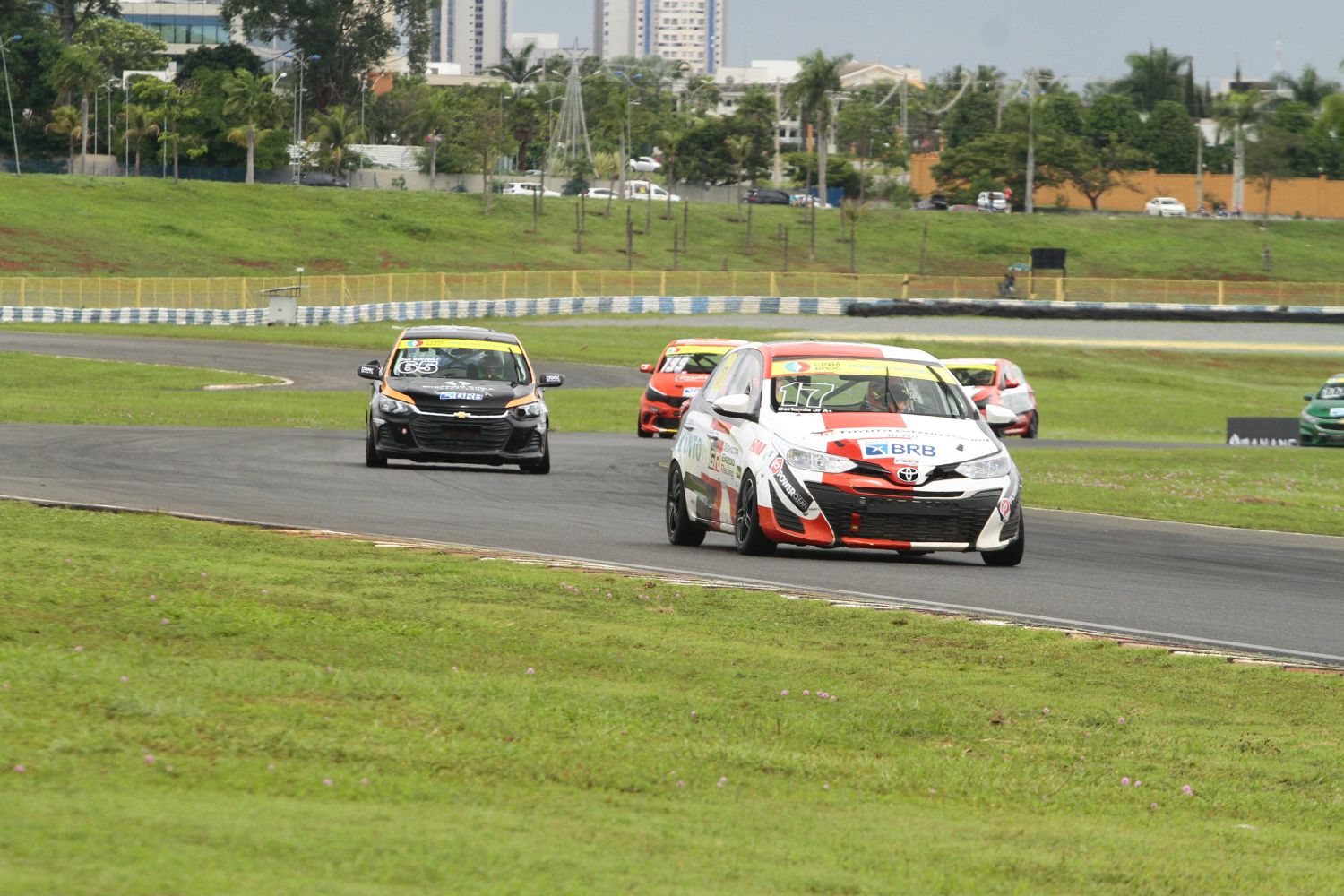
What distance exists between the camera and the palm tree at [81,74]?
11681cm

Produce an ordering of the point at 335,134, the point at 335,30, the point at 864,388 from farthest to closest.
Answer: the point at 335,30, the point at 335,134, the point at 864,388

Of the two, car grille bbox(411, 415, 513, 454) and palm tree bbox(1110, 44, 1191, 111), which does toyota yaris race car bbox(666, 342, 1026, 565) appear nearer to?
car grille bbox(411, 415, 513, 454)

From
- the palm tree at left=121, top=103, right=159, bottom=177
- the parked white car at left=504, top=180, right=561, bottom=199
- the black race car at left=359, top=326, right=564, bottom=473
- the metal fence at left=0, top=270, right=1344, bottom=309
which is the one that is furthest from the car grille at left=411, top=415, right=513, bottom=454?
the palm tree at left=121, top=103, right=159, bottom=177

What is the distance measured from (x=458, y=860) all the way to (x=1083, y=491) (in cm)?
1792

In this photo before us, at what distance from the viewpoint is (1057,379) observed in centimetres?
5450

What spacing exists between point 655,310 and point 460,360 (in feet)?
171

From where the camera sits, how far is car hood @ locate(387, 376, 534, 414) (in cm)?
2081

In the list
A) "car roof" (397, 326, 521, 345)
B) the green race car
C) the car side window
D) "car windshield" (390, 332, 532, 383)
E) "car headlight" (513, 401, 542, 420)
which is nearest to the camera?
the car side window

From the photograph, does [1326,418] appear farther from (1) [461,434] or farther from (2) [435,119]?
(2) [435,119]

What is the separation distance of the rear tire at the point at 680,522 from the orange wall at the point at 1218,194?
132 metres

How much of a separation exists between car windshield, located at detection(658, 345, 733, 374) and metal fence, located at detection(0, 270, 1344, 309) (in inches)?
1717

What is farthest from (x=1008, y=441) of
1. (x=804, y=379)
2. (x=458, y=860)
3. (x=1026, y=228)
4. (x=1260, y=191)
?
(x=1260, y=191)

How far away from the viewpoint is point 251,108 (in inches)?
4628

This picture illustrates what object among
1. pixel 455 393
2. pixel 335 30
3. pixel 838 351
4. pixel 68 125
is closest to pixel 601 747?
pixel 838 351
